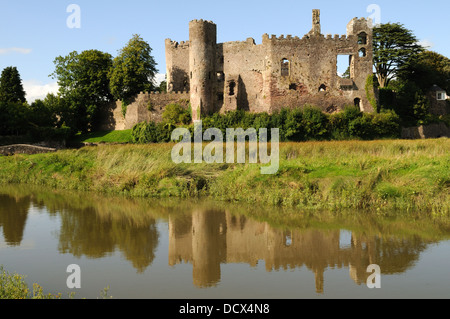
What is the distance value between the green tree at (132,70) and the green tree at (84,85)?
9.23 ft

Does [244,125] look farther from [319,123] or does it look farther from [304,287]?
[304,287]

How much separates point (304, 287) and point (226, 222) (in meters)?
5.50

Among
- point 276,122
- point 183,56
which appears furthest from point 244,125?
point 183,56

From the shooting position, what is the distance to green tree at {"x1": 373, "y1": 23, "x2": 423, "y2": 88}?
4225 cm

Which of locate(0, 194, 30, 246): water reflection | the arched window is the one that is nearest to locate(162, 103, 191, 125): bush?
the arched window

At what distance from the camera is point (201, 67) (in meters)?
41.4

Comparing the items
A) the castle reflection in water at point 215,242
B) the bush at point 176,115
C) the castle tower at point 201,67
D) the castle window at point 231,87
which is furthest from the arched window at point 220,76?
the castle reflection in water at point 215,242

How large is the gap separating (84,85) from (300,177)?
36.3m

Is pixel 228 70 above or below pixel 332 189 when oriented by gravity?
above

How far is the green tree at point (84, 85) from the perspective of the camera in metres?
46.7

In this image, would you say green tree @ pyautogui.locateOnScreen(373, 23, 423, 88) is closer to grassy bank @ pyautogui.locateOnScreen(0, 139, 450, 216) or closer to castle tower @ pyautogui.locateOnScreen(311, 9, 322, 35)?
castle tower @ pyautogui.locateOnScreen(311, 9, 322, 35)

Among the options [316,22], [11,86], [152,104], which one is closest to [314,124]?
[316,22]

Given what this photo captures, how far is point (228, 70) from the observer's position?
140ft
